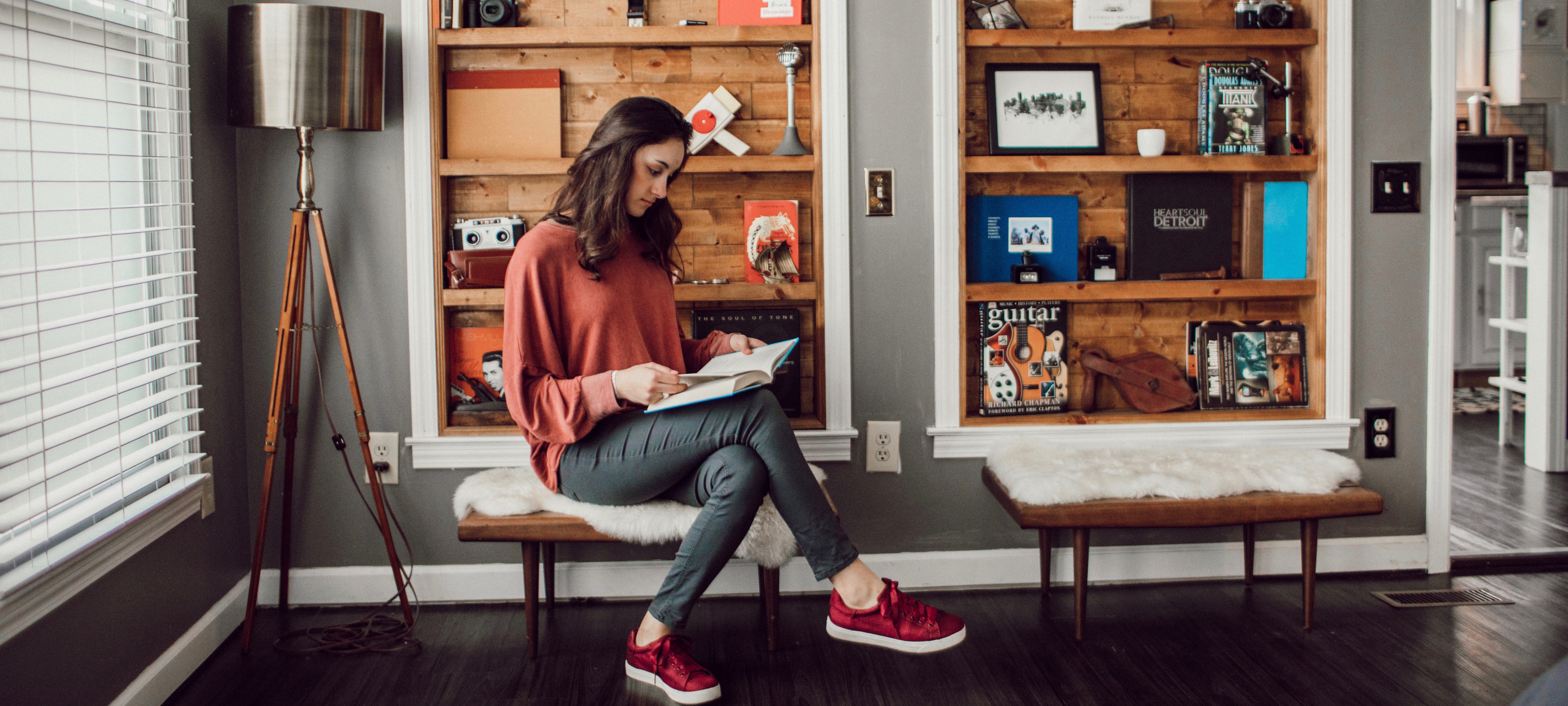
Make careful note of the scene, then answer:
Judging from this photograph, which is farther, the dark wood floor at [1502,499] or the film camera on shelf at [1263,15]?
the dark wood floor at [1502,499]

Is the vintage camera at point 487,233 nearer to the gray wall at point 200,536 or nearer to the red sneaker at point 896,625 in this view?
the gray wall at point 200,536

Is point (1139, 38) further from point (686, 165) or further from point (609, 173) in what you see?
point (609, 173)

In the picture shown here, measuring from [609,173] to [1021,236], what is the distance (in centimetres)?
124

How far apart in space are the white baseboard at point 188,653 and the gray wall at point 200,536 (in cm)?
2

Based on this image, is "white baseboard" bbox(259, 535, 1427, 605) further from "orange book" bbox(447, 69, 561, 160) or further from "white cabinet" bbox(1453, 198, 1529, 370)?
"white cabinet" bbox(1453, 198, 1529, 370)

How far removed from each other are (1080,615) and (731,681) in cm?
85

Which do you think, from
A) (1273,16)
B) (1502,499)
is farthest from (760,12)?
(1502,499)

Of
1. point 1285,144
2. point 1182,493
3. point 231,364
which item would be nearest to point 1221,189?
point 1285,144

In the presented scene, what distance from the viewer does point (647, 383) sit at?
1.90 m

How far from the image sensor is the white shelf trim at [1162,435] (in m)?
2.65

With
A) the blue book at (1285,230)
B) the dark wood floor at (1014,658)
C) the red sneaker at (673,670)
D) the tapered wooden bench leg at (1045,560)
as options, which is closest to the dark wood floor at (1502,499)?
the dark wood floor at (1014,658)

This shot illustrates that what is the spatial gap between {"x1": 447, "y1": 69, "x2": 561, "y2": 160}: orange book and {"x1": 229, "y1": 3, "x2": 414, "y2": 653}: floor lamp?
26 cm

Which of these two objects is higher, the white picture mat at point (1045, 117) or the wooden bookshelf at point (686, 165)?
the white picture mat at point (1045, 117)

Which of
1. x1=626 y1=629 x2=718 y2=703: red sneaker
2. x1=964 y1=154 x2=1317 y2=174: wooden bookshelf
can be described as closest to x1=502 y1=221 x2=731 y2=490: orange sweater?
x1=626 y1=629 x2=718 y2=703: red sneaker
